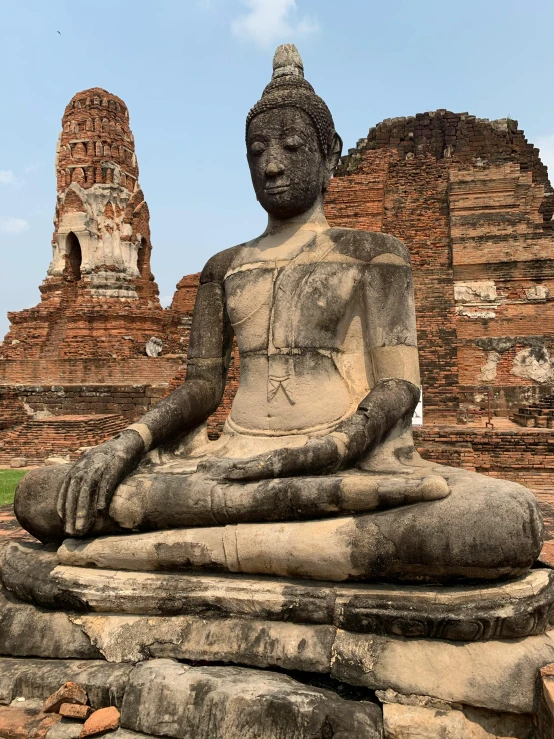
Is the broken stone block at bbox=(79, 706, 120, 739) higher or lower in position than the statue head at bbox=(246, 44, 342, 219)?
lower

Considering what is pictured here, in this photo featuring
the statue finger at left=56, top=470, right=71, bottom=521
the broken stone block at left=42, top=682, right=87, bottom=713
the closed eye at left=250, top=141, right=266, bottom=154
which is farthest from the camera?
the closed eye at left=250, top=141, right=266, bottom=154

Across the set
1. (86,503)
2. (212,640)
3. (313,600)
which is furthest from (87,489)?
(313,600)

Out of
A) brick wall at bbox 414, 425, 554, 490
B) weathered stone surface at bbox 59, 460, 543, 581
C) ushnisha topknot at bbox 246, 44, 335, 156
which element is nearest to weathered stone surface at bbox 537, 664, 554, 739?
weathered stone surface at bbox 59, 460, 543, 581

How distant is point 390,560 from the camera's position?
243cm

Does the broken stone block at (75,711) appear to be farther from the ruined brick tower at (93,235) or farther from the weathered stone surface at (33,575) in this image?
the ruined brick tower at (93,235)

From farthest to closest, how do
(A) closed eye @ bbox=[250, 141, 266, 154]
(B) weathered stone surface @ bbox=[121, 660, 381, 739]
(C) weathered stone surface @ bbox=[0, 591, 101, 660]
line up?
(A) closed eye @ bbox=[250, 141, 266, 154] → (C) weathered stone surface @ bbox=[0, 591, 101, 660] → (B) weathered stone surface @ bbox=[121, 660, 381, 739]

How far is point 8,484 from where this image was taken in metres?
8.91

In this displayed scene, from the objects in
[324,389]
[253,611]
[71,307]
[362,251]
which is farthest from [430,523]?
[71,307]

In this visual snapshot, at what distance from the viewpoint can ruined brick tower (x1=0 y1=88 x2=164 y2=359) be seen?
2169cm

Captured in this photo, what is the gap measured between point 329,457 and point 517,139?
97.1ft

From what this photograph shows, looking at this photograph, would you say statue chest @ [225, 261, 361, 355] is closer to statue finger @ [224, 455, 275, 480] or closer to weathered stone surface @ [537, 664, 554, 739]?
statue finger @ [224, 455, 275, 480]

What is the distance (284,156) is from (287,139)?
0.29 ft

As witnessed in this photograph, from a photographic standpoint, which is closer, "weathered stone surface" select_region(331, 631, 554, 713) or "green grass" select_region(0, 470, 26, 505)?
"weathered stone surface" select_region(331, 631, 554, 713)

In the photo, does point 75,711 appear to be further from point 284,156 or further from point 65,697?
point 284,156
